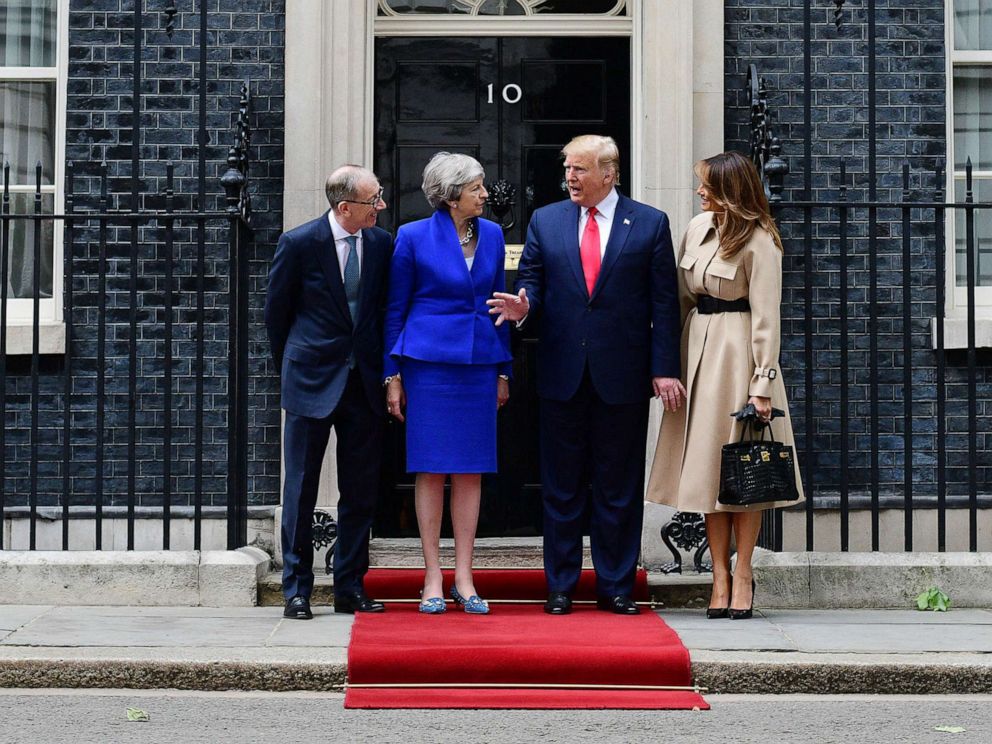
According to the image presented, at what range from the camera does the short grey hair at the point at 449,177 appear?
6.71 m

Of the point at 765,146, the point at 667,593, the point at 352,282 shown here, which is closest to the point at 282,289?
the point at 352,282

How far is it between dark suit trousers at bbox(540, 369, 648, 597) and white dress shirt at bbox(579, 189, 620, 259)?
60cm

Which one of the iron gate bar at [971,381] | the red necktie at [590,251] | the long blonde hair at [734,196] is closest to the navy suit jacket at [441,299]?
the red necktie at [590,251]

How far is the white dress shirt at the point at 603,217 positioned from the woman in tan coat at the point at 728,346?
0.37 m

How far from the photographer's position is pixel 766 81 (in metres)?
8.17

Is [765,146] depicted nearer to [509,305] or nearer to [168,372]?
[509,305]

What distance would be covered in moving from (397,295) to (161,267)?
1.87 metres

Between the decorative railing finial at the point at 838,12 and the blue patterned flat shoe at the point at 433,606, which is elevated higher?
the decorative railing finial at the point at 838,12

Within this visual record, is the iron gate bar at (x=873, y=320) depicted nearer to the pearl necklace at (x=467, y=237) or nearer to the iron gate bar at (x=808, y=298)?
the iron gate bar at (x=808, y=298)

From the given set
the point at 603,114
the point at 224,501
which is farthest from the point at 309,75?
the point at 224,501

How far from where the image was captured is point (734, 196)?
664 centimetres

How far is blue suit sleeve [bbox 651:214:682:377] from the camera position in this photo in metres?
6.74

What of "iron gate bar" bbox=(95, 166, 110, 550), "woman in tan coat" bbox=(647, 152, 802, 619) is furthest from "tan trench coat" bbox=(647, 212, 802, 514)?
"iron gate bar" bbox=(95, 166, 110, 550)

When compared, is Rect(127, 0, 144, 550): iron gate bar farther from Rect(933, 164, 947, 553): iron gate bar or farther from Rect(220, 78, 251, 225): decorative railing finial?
Rect(933, 164, 947, 553): iron gate bar
